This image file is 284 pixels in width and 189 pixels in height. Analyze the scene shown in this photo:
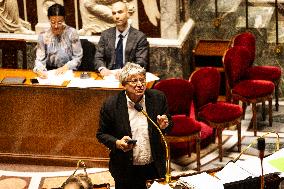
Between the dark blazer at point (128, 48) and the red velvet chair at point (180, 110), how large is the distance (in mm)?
472

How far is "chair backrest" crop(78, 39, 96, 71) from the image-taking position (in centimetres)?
775

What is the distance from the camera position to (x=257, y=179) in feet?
15.0

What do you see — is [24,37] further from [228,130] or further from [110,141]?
[110,141]

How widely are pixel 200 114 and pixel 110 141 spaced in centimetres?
234

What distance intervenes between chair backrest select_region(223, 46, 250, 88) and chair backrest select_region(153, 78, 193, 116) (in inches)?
33.5

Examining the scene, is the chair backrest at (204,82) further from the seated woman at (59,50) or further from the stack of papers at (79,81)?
the seated woman at (59,50)

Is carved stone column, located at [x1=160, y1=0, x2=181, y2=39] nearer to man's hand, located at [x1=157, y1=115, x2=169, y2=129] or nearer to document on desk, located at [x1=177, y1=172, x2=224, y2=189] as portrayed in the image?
man's hand, located at [x1=157, y1=115, x2=169, y2=129]

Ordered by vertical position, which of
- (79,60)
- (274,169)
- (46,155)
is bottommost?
(46,155)

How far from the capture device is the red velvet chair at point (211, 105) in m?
7.12

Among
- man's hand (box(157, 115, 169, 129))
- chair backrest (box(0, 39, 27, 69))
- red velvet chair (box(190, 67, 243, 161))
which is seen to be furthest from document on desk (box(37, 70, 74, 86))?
man's hand (box(157, 115, 169, 129))

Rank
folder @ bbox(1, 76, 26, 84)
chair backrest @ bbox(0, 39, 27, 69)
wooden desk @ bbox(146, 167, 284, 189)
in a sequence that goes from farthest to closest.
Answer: chair backrest @ bbox(0, 39, 27, 69) < folder @ bbox(1, 76, 26, 84) < wooden desk @ bbox(146, 167, 284, 189)

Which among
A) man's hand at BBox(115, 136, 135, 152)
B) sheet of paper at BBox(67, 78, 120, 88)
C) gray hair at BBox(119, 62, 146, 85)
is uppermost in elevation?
gray hair at BBox(119, 62, 146, 85)

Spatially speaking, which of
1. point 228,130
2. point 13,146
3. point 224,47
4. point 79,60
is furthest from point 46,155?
point 224,47

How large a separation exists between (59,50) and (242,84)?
2.13m
